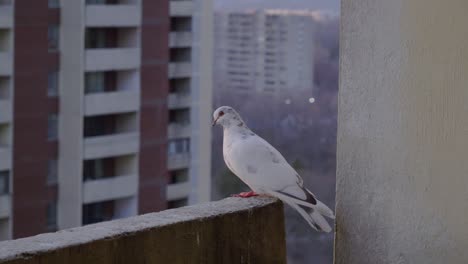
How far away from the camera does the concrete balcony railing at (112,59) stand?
8.92 m

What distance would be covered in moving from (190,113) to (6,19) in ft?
8.00

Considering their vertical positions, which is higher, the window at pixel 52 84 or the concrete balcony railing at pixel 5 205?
the window at pixel 52 84

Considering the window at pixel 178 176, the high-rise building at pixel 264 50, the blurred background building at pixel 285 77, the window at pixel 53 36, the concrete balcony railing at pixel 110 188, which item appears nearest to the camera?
the blurred background building at pixel 285 77

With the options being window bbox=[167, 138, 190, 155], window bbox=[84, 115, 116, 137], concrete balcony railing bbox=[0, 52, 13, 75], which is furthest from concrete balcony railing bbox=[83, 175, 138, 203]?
A: concrete balcony railing bbox=[0, 52, 13, 75]

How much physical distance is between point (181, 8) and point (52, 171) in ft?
6.50

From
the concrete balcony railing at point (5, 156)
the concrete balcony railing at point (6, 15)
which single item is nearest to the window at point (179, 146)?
the concrete balcony railing at point (5, 156)

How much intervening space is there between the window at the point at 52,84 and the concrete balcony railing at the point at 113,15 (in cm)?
53

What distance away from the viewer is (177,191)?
10.3 meters

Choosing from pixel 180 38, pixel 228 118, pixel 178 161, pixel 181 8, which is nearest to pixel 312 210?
pixel 228 118

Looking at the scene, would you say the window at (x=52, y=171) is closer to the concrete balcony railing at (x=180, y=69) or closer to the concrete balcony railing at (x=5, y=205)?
the concrete balcony railing at (x=5, y=205)

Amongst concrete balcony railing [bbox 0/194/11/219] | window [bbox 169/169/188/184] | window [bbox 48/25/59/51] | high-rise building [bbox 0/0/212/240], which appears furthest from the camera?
window [bbox 169/169/188/184]

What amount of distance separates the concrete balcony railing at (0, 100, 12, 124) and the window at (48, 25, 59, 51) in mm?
622

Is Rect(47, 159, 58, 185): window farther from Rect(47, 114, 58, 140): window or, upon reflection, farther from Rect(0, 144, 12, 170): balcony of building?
Rect(0, 144, 12, 170): balcony of building

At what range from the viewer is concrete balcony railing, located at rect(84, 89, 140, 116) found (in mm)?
9055
